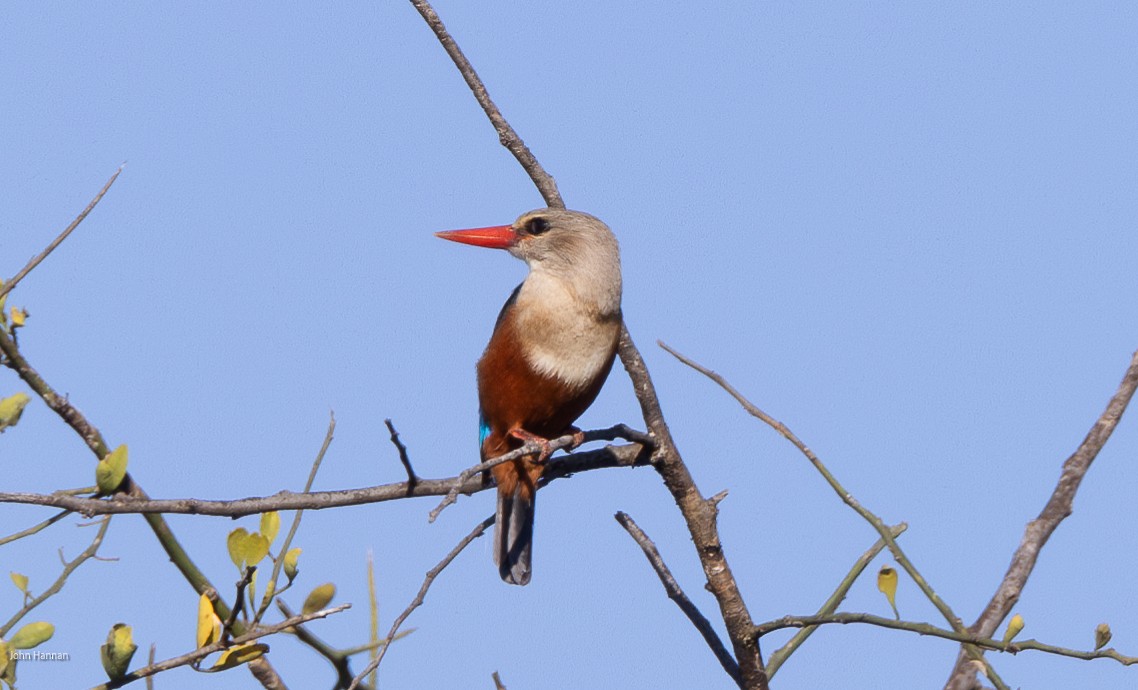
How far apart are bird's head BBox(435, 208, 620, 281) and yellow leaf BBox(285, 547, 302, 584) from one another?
227 cm

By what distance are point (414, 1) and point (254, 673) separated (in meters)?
2.08

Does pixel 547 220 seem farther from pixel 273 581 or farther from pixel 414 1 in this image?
pixel 273 581

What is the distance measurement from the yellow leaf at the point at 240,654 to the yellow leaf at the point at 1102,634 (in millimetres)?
1729

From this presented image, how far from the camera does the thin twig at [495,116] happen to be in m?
4.12

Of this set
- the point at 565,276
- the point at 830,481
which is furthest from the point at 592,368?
the point at 830,481

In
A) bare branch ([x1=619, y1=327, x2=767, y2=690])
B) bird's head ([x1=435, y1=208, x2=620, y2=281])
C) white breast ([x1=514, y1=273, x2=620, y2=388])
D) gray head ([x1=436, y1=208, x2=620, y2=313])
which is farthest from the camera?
bird's head ([x1=435, y1=208, x2=620, y2=281])

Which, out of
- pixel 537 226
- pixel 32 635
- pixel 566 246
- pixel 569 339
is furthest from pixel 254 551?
pixel 537 226

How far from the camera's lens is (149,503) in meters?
2.77

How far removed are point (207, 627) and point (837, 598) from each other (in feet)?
5.13

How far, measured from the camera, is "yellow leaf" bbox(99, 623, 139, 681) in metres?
2.47

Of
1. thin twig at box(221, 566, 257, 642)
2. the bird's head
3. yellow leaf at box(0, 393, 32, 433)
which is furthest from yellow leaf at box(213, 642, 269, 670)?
the bird's head

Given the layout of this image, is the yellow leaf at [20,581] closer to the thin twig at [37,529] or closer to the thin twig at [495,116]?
the thin twig at [37,529]

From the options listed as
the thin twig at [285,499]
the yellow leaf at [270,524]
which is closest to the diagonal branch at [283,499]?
the thin twig at [285,499]

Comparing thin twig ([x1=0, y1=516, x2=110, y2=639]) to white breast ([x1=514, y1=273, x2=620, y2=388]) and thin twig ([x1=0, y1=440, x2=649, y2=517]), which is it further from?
white breast ([x1=514, y1=273, x2=620, y2=388])
